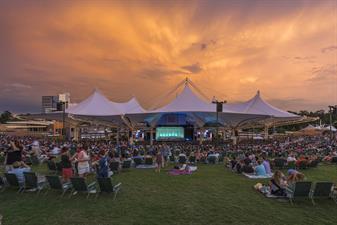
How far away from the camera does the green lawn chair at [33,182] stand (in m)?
9.74

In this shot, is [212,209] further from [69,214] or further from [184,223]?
[69,214]

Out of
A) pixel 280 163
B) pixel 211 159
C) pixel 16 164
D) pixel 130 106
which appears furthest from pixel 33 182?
pixel 130 106

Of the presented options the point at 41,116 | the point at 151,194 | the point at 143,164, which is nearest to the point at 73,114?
the point at 41,116

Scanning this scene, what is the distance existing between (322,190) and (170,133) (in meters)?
41.3

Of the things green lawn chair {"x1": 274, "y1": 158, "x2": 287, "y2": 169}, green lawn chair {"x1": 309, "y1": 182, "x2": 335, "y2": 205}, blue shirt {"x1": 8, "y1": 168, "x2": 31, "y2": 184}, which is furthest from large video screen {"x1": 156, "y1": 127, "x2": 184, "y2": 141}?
green lawn chair {"x1": 309, "y1": 182, "x2": 335, "y2": 205}

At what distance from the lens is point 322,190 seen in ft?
29.5

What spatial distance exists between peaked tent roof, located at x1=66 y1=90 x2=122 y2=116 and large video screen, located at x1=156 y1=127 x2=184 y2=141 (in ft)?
33.9

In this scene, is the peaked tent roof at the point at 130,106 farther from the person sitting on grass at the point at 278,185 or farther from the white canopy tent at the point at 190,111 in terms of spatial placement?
the person sitting on grass at the point at 278,185

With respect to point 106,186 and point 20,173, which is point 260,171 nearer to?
point 106,186

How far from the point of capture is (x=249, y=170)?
1433cm

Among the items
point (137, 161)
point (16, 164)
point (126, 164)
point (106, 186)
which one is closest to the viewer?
point (106, 186)

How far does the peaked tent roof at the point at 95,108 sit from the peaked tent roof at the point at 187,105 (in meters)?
8.88

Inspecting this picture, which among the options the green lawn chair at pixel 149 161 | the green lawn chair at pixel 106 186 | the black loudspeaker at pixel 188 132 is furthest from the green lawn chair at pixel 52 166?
the black loudspeaker at pixel 188 132

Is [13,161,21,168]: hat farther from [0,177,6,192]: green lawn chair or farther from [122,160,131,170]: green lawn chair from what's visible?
[122,160,131,170]: green lawn chair
